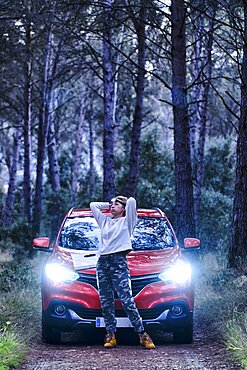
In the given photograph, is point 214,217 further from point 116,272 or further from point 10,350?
point 10,350

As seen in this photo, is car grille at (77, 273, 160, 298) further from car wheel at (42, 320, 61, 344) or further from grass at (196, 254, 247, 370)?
grass at (196, 254, 247, 370)

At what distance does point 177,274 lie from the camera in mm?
10086

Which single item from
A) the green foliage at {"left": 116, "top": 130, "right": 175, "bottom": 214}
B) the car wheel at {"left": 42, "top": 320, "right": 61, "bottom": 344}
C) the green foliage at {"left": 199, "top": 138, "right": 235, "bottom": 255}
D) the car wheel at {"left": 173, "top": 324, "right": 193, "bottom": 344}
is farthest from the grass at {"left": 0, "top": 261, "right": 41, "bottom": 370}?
the green foliage at {"left": 116, "top": 130, "right": 175, "bottom": 214}

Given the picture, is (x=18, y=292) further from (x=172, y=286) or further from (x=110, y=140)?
(x=110, y=140)

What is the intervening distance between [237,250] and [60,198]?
16951mm

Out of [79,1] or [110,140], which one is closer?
[79,1]

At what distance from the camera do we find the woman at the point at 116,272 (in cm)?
954

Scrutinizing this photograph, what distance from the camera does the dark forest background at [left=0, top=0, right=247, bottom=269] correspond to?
1700 centimetres

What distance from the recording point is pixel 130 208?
990 cm

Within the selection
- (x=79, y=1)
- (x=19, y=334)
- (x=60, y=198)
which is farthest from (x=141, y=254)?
(x=60, y=198)

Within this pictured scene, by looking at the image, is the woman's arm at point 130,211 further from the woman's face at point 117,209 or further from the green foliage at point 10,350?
the green foliage at point 10,350

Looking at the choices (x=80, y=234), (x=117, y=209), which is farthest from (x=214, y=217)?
(x=117, y=209)

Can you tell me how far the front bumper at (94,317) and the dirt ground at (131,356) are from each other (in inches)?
11.7

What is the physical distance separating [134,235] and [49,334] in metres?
2.01
